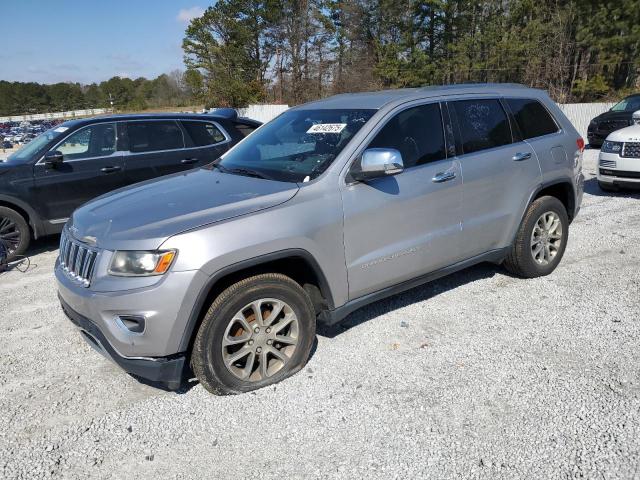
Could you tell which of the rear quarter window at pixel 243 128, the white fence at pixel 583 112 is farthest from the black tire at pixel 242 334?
the white fence at pixel 583 112

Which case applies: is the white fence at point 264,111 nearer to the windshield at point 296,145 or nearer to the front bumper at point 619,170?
the front bumper at point 619,170

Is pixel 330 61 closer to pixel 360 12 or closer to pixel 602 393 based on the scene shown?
pixel 360 12

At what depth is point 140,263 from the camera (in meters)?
2.78

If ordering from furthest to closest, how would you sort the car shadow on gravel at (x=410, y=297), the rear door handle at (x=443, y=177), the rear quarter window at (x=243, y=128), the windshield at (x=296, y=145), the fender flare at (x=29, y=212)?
the rear quarter window at (x=243, y=128), the fender flare at (x=29, y=212), the car shadow on gravel at (x=410, y=297), the rear door handle at (x=443, y=177), the windshield at (x=296, y=145)

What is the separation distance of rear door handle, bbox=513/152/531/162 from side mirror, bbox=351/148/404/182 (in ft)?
5.17

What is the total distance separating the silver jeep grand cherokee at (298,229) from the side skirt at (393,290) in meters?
0.01

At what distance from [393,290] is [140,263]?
1.82 m

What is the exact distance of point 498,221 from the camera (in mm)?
4336

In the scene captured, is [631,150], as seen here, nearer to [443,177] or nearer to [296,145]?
[443,177]

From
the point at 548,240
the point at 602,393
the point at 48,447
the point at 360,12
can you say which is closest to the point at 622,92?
the point at 360,12

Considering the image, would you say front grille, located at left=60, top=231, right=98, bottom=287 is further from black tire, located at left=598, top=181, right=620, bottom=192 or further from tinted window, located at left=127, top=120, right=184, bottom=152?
black tire, located at left=598, top=181, right=620, bottom=192

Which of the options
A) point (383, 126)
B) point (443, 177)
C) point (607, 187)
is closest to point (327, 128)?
point (383, 126)

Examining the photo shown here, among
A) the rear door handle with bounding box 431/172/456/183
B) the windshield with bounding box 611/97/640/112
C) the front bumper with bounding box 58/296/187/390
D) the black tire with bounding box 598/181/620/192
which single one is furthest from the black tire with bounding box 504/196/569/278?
the windshield with bounding box 611/97/640/112

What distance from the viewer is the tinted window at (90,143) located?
6566 mm
